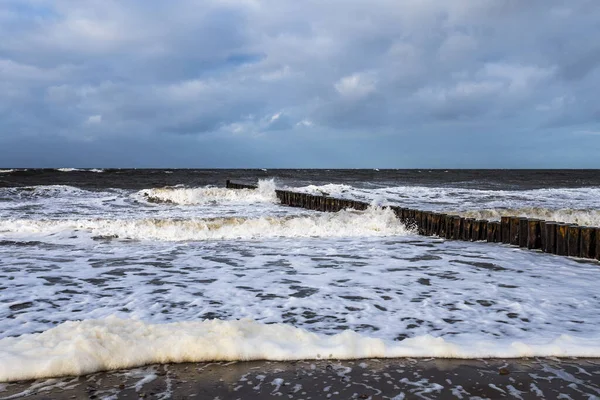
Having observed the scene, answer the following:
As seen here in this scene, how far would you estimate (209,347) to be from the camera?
4035 millimetres

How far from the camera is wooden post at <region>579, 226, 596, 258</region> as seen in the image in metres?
9.26

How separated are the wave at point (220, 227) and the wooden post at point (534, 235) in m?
3.18

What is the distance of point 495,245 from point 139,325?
8.43 m

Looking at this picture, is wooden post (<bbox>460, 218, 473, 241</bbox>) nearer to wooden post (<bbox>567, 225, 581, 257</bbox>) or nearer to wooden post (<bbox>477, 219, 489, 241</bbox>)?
wooden post (<bbox>477, 219, 489, 241</bbox>)

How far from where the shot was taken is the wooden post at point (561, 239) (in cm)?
972

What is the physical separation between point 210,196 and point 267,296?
20.0 m

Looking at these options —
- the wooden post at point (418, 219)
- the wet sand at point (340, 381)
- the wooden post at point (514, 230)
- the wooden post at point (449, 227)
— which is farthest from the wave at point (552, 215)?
the wet sand at point (340, 381)

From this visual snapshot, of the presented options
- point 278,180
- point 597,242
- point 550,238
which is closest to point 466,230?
point 550,238

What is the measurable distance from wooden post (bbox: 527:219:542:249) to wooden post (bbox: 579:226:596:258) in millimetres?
925

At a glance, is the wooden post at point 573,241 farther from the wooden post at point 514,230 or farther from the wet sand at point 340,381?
the wet sand at point 340,381

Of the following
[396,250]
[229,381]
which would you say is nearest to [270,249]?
[396,250]

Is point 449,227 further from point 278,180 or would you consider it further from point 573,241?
point 278,180

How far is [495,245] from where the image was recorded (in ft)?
35.9

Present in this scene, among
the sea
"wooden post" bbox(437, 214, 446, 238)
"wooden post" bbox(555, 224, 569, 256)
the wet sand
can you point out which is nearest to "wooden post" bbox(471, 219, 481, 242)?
the sea
